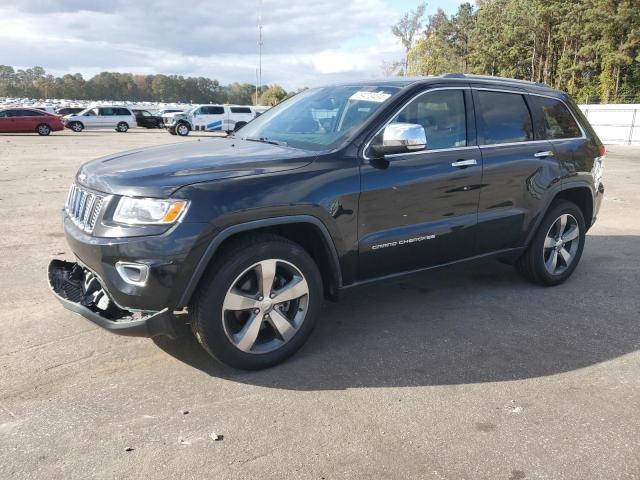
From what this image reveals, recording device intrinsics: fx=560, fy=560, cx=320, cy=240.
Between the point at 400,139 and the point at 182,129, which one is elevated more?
the point at 400,139

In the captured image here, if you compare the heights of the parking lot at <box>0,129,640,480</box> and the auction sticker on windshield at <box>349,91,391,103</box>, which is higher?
the auction sticker on windshield at <box>349,91,391,103</box>

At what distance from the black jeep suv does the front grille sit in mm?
13

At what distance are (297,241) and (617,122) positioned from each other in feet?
113

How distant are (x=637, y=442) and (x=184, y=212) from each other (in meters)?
2.65

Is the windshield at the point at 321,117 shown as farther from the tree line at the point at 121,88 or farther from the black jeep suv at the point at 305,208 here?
the tree line at the point at 121,88

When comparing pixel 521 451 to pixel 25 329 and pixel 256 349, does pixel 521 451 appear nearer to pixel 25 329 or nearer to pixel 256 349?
pixel 256 349

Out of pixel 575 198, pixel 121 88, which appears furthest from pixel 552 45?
pixel 121 88

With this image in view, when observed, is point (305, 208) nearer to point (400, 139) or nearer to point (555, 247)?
point (400, 139)

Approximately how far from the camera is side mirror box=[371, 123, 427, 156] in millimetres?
3654

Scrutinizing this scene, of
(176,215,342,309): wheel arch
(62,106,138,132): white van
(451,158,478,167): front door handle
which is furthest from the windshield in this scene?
(62,106,138,132): white van

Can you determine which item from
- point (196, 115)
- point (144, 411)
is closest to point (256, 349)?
point (144, 411)

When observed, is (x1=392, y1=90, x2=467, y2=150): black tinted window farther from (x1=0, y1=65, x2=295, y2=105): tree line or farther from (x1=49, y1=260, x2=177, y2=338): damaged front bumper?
(x1=0, y1=65, x2=295, y2=105): tree line

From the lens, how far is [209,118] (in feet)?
110

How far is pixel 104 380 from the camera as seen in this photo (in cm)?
337
